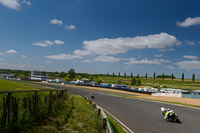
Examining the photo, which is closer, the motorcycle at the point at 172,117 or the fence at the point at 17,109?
the fence at the point at 17,109

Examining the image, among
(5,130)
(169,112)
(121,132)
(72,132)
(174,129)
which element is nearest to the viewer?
(5,130)

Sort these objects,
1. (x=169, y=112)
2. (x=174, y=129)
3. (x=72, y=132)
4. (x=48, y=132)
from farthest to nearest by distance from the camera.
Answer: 1. (x=169, y=112)
2. (x=174, y=129)
3. (x=72, y=132)
4. (x=48, y=132)

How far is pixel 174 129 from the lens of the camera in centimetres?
980

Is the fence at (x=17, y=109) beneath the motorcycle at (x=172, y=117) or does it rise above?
above

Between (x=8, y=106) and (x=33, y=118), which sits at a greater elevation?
(x=8, y=106)

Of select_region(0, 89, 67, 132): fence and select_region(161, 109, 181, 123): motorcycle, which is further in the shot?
select_region(161, 109, 181, 123): motorcycle

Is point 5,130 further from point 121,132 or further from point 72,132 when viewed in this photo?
point 121,132

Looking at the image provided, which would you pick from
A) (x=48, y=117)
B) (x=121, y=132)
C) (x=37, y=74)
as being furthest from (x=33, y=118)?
(x=37, y=74)

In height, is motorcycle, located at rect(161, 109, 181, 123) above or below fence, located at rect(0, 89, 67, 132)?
below

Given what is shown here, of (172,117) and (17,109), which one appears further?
(172,117)

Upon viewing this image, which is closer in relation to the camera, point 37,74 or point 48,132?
point 48,132

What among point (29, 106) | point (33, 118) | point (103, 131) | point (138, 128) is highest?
point (29, 106)

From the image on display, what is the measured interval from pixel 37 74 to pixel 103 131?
163475mm

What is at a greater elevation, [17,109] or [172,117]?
[17,109]
